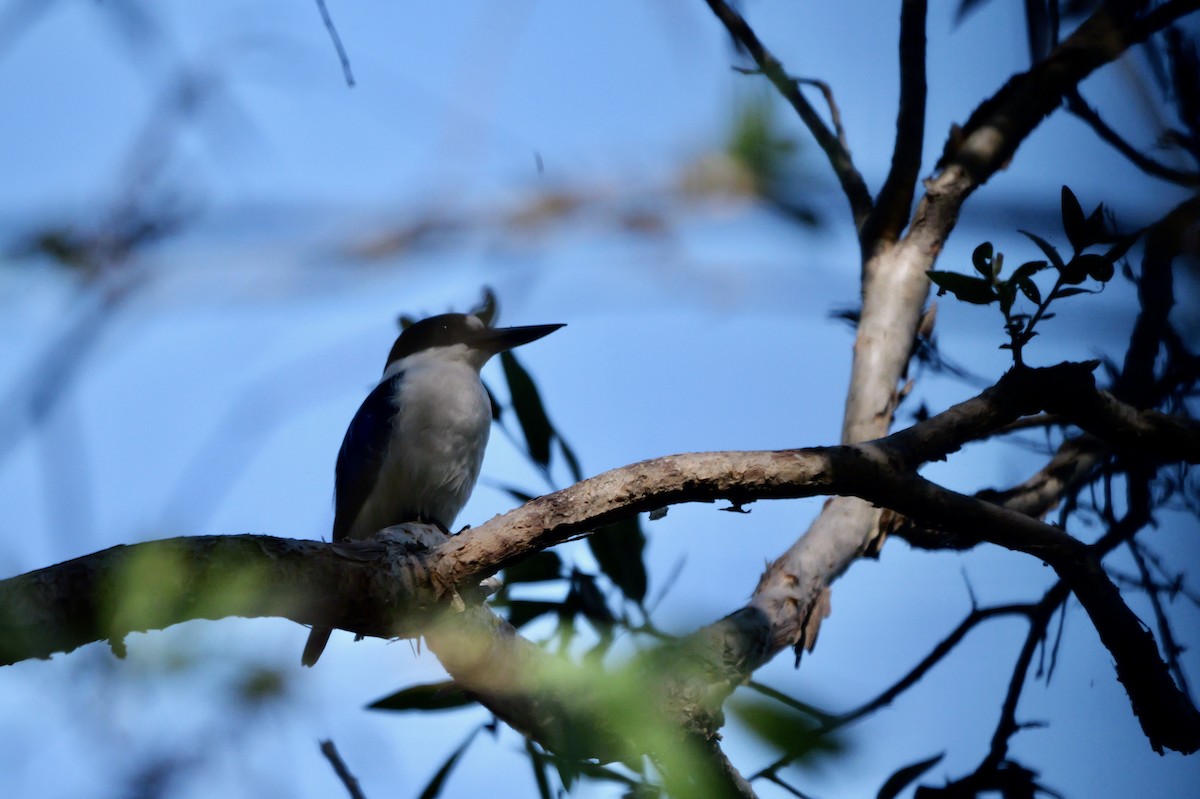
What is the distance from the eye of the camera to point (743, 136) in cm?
116

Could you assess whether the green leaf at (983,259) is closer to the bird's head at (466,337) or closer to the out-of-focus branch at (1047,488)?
the out-of-focus branch at (1047,488)

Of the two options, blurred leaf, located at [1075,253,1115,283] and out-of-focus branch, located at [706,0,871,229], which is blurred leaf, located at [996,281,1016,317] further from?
out-of-focus branch, located at [706,0,871,229]

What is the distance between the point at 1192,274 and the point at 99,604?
1681 mm

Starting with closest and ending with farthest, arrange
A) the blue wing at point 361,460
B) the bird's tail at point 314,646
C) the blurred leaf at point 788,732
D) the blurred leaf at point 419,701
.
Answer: the blurred leaf at point 788,732, the bird's tail at point 314,646, the blurred leaf at point 419,701, the blue wing at point 361,460

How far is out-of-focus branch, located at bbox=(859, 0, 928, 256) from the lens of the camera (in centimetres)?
315

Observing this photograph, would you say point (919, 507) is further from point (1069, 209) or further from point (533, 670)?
point (533, 670)

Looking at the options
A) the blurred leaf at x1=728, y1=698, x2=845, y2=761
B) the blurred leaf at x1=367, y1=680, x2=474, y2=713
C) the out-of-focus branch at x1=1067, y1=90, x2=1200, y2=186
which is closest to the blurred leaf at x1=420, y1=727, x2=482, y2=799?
the blurred leaf at x1=367, y1=680, x2=474, y2=713

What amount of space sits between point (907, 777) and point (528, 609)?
1238 millimetres

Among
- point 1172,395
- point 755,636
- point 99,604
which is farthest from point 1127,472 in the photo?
point 99,604

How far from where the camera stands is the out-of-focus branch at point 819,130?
3451 millimetres

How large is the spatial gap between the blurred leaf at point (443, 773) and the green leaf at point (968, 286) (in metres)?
2.07

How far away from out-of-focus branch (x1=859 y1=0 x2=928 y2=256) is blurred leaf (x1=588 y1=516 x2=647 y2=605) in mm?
1248

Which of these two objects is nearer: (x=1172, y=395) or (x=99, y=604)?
(x=99, y=604)

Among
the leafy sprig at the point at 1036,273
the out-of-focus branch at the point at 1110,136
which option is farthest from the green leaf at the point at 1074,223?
the out-of-focus branch at the point at 1110,136
